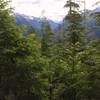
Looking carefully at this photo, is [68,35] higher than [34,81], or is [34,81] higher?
[68,35]

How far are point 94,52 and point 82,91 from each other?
269 centimetres

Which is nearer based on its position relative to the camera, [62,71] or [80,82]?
[80,82]

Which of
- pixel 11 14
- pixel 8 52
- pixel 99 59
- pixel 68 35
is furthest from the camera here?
pixel 68 35

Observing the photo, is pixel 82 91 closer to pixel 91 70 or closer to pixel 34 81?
pixel 91 70

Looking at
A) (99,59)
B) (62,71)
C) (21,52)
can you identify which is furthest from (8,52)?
(99,59)

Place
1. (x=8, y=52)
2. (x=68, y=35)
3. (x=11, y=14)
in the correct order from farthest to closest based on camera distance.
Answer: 1. (x=68, y=35)
2. (x=11, y=14)
3. (x=8, y=52)

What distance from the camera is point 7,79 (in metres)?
22.3

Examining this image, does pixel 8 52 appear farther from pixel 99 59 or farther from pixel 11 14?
pixel 99 59

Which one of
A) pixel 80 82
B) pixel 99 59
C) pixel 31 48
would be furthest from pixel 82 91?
pixel 31 48

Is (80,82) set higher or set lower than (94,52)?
lower

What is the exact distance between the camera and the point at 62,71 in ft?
79.7

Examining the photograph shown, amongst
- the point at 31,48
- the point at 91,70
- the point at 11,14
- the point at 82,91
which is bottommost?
the point at 82,91

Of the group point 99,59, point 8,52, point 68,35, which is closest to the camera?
point 99,59

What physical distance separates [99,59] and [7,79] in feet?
21.4
